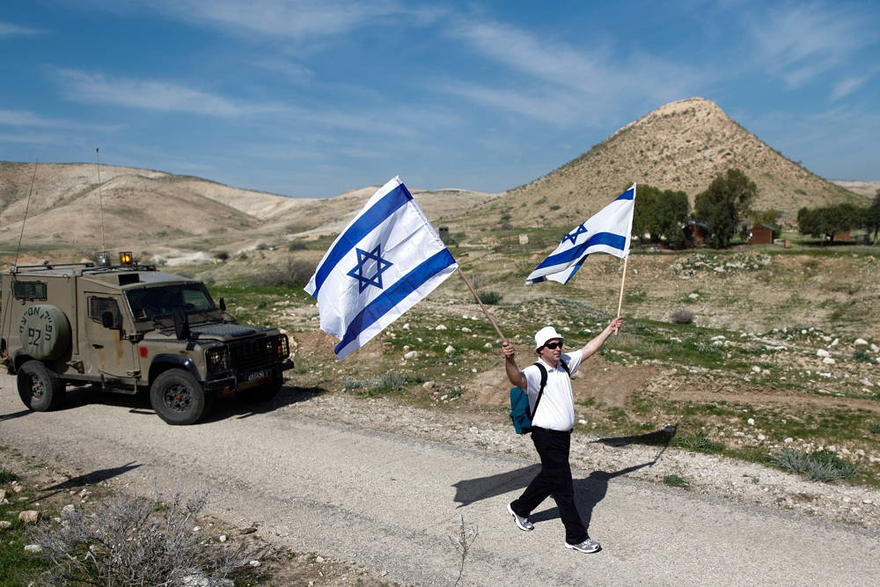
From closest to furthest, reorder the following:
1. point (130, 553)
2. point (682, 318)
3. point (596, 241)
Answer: point (130, 553)
point (596, 241)
point (682, 318)

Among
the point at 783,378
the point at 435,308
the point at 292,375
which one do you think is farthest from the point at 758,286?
the point at 292,375

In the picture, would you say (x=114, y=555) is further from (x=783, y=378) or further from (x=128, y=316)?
(x=783, y=378)

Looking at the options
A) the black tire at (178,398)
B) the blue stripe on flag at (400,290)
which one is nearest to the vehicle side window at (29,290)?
the black tire at (178,398)

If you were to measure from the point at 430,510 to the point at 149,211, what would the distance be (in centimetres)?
11036

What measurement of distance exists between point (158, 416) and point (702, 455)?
830 centimetres

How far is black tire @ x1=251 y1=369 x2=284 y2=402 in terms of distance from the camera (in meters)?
10.9

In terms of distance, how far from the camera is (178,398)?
9773 mm

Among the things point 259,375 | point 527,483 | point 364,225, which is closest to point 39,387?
point 259,375

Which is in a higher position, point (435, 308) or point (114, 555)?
point (435, 308)

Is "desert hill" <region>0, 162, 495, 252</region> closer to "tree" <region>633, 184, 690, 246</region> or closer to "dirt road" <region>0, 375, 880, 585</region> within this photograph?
"tree" <region>633, 184, 690, 246</region>

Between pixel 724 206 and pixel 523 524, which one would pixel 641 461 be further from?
pixel 724 206

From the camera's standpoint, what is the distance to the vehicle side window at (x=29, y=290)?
1071cm

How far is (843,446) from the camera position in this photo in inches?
309

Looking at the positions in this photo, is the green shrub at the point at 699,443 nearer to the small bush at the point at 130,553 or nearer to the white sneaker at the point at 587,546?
the white sneaker at the point at 587,546
